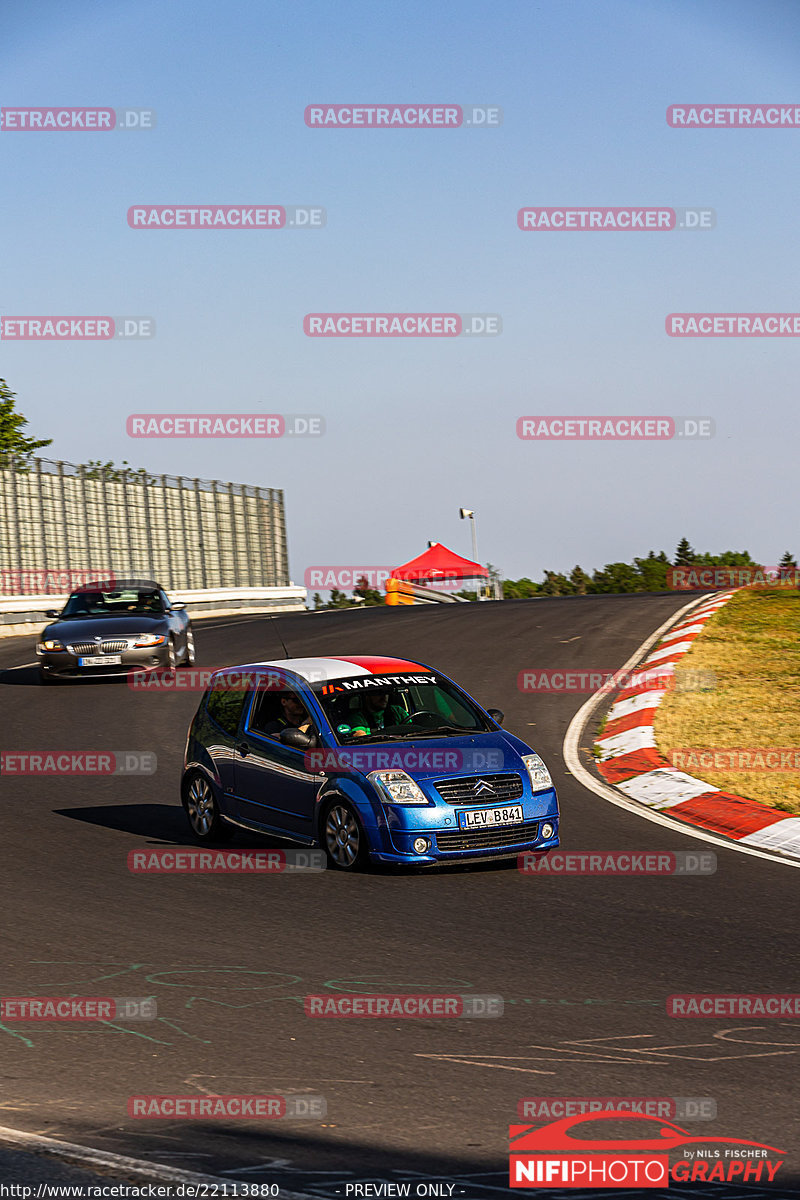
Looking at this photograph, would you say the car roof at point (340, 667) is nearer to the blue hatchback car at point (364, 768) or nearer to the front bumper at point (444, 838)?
the blue hatchback car at point (364, 768)

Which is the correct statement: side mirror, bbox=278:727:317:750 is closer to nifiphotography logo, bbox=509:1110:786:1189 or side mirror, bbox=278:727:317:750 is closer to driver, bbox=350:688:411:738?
driver, bbox=350:688:411:738

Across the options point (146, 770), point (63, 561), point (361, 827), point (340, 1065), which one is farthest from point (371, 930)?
point (63, 561)

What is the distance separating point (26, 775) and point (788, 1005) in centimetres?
927

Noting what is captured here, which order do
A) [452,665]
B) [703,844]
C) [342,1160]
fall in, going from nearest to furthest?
[342,1160] < [703,844] < [452,665]

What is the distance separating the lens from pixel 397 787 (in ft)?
30.9

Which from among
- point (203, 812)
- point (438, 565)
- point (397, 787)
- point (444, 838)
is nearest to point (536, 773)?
point (444, 838)

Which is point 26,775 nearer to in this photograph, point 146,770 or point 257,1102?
point 146,770

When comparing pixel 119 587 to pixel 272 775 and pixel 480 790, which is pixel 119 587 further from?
pixel 480 790

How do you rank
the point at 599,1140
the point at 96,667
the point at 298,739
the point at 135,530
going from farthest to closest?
1. the point at 135,530
2. the point at 96,667
3. the point at 298,739
4. the point at 599,1140

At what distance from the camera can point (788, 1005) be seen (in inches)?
251

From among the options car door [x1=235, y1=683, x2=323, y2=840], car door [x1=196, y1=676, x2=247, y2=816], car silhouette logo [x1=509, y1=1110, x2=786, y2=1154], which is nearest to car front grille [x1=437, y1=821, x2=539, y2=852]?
car door [x1=235, y1=683, x2=323, y2=840]

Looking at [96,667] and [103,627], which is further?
[103,627]

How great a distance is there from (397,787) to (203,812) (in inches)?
87.7

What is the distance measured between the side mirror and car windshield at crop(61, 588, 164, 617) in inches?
473
